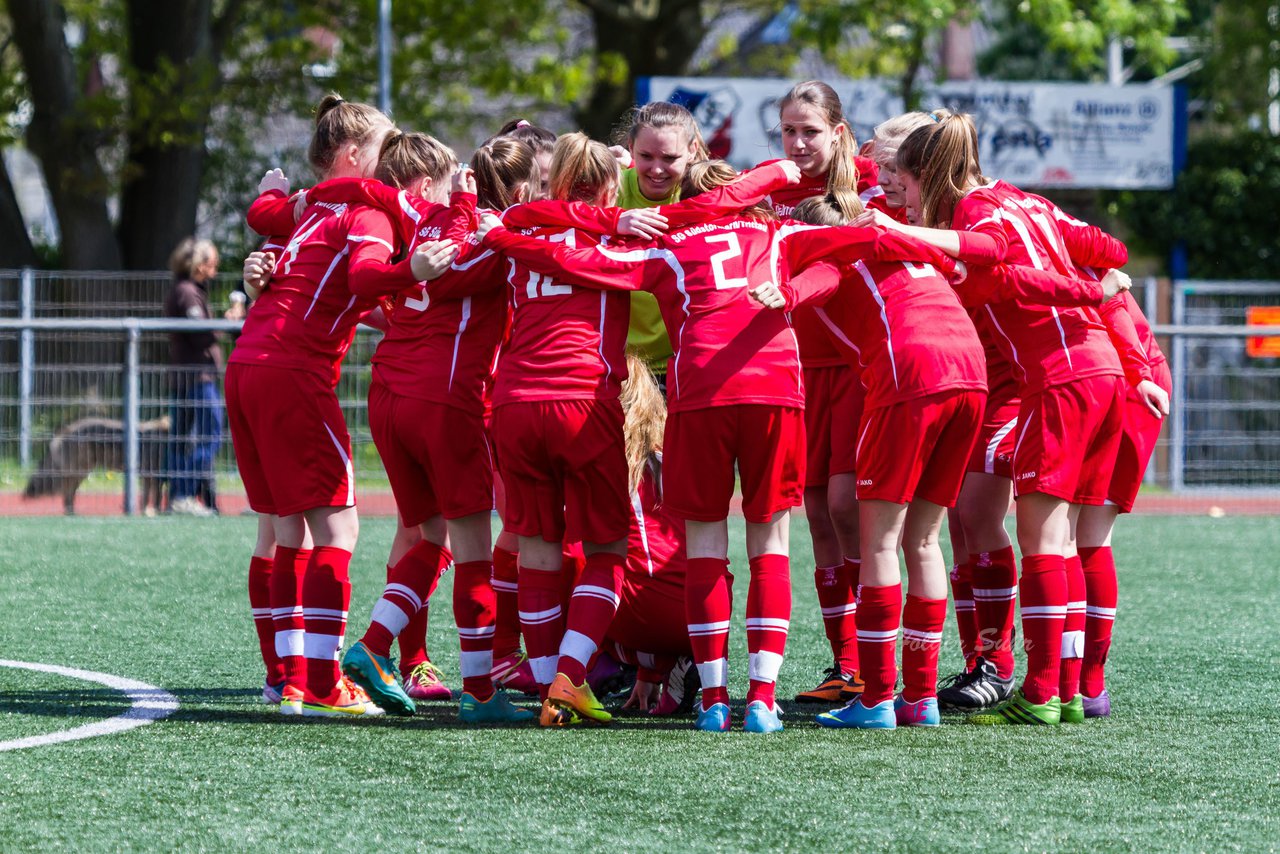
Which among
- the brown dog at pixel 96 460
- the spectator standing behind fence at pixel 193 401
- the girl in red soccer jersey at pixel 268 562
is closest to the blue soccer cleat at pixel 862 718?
the girl in red soccer jersey at pixel 268 562

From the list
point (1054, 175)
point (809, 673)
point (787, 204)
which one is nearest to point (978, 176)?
point (787, 204)

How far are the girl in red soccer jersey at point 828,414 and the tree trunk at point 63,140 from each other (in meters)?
12.9

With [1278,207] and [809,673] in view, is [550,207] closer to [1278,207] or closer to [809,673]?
[809,673]

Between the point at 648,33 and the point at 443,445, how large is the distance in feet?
51.1

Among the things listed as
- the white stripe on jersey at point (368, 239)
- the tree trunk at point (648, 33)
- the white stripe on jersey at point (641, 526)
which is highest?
the tree trunk at point (648, 33)

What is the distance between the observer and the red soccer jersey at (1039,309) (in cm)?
502

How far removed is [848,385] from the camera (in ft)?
18.2

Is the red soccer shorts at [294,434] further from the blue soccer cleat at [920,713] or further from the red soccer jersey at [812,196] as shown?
the blue soccer cleat at [920,713]

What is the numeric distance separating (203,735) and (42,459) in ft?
26.9

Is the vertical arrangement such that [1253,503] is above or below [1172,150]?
below

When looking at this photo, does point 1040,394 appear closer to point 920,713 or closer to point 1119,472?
point 1119,472

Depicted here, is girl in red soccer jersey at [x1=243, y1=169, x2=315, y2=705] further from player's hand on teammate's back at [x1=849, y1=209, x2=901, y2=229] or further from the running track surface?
the running track surface

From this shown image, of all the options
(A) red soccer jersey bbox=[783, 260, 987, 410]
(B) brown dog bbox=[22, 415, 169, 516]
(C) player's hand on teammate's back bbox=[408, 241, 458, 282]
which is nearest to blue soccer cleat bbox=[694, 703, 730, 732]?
(A) red soccer jersey bbox=[783, 260, 987, 410]

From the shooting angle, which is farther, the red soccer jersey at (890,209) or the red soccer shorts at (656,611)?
the red soccer jersey at (890,209)
